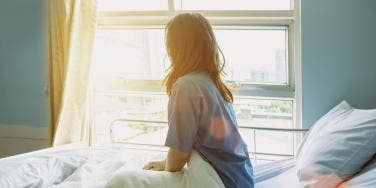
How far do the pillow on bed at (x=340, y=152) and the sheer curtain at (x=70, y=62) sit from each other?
1.55 meters

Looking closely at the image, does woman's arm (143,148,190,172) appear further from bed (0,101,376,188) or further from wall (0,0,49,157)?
wall (0,0,49,157)

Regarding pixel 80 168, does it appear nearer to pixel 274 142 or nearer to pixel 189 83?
pixel 189 83

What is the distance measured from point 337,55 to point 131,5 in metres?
1.40

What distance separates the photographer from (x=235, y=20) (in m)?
2.57

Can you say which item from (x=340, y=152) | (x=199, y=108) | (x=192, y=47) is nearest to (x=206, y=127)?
(x=199, y=108)

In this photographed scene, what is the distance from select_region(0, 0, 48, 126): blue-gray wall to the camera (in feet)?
9.59

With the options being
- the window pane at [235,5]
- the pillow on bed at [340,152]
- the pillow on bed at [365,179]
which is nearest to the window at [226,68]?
the window pane at [235,5]

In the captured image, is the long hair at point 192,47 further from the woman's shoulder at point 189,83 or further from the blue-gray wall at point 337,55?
the blue-gray wall at point 337,55

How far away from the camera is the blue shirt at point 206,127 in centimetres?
137

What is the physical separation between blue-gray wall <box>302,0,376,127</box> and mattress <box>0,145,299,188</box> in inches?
16.6

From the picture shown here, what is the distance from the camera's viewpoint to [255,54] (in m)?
2.58

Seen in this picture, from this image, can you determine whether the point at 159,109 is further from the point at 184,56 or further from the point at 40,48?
the point at 184,56

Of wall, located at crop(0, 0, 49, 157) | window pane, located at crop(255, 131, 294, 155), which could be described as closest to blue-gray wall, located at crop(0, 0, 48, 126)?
wall, located at crop(0, 0, 49, 157)

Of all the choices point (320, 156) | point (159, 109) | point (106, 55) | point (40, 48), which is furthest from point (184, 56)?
point (40, 48)
